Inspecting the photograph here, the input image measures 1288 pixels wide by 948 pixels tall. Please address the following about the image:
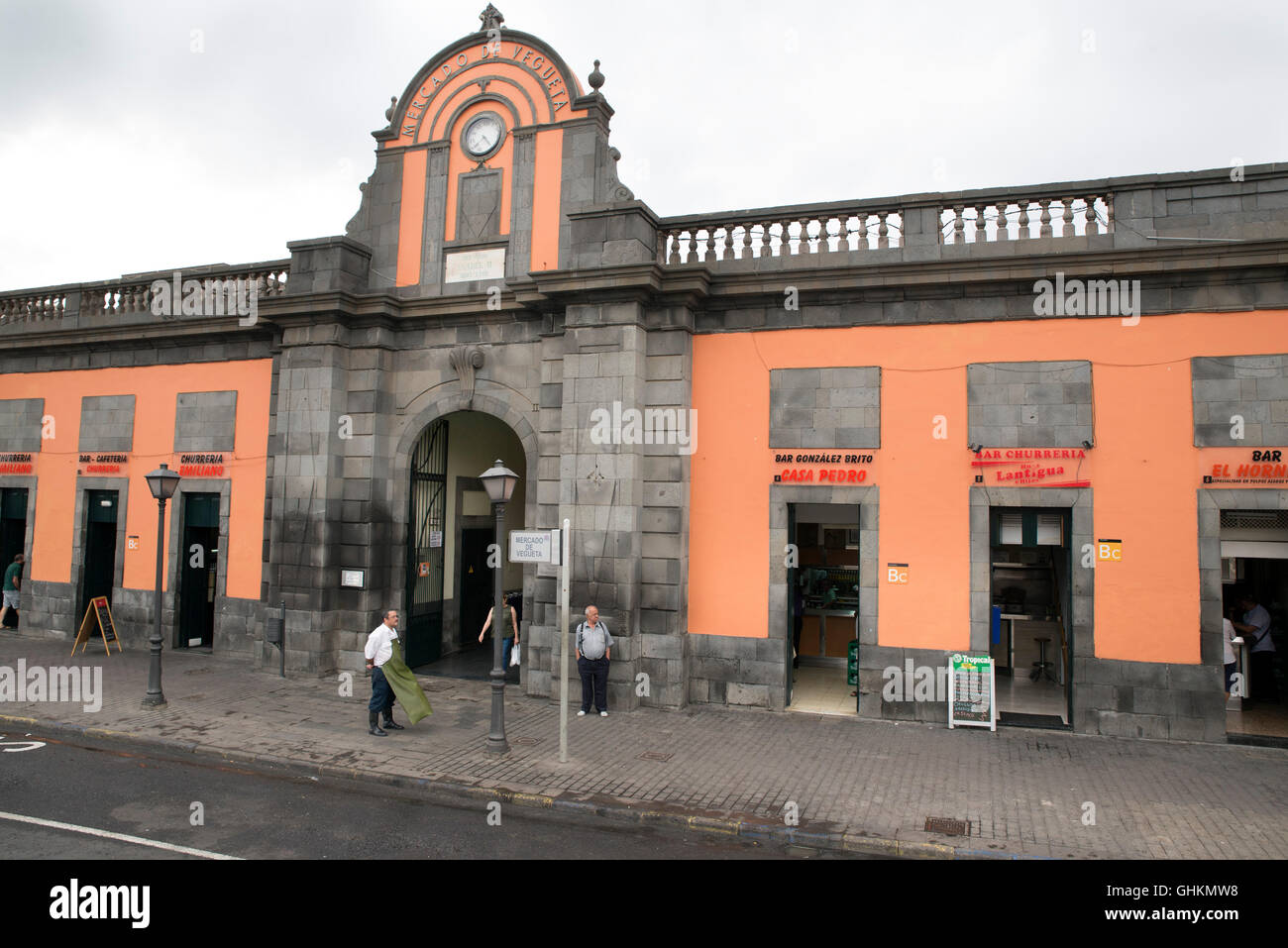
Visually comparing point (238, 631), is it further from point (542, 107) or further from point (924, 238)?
point (924, 238)

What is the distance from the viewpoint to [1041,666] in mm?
13414

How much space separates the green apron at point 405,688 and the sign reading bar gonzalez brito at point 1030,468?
832 cm

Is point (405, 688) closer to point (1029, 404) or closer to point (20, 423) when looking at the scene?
point (1029, 404)

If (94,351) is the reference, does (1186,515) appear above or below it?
below

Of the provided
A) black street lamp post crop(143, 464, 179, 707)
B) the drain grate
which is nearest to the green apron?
black street lamp post crop(143, 464, 179, 707)

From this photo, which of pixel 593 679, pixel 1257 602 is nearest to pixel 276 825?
pixel 593 679

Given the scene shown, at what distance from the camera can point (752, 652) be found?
39.3 ft

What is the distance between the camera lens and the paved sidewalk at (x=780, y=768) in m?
7.41

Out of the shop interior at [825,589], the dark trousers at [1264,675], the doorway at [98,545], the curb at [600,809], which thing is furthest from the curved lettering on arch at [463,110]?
the dark trousers at [1264,675]

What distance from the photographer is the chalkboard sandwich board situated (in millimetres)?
15508

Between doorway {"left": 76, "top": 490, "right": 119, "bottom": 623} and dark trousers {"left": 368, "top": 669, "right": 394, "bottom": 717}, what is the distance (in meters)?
9.91

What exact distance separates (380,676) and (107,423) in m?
11.0
